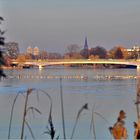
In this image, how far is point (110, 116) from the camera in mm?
18859

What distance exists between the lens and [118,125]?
4.42 metres

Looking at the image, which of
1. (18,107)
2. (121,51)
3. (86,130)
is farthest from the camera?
(121,51)

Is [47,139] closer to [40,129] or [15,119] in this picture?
[40,129]

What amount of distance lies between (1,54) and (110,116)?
15.1m

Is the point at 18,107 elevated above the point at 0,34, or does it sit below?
below

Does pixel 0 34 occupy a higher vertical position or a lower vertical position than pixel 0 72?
higher

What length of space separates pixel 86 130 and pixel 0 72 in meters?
11.5

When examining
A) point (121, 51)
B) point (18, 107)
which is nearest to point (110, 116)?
point (18, 107)

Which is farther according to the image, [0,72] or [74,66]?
[74,66]

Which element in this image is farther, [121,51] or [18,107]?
[121,51]

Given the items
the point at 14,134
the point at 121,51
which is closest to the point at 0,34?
the point at 14,134

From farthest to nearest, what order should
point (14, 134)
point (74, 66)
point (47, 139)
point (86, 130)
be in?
1. point (74, 66)
2. point (86, 130)
3. point (14, 134)
4. point (47, 139)

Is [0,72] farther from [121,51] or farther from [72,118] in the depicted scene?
[121,51]

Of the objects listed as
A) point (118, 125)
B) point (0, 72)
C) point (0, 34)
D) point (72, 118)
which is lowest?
point (72, 118)
